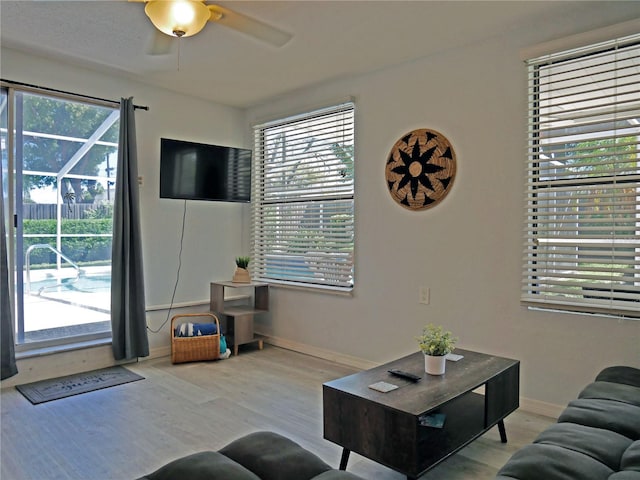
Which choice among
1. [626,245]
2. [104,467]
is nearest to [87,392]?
[104,467]

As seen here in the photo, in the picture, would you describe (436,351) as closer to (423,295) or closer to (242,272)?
(423,295)

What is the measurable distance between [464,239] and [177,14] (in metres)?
2.36

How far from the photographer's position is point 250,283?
15.3ft

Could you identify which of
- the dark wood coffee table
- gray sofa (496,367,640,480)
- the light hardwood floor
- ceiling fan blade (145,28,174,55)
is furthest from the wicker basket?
gray sofa (496,367,640,480)

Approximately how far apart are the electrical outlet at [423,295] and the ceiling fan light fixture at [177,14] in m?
2.41

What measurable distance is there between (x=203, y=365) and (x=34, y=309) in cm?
146

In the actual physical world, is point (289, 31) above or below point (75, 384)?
above

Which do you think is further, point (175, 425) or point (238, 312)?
point (238, 312)

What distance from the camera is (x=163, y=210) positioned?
14.8ft

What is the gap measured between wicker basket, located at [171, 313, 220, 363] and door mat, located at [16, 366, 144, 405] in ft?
1.35

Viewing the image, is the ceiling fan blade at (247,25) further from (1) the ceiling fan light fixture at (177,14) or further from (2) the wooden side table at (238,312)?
(2) the wooden side table at (238,312)

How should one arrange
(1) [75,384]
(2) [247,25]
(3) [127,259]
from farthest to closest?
(3) [127,259] → (1) [75,384] → (2) [247,25]

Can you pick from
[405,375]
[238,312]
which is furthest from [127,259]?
[405,375]

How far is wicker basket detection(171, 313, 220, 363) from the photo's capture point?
4.14 m
